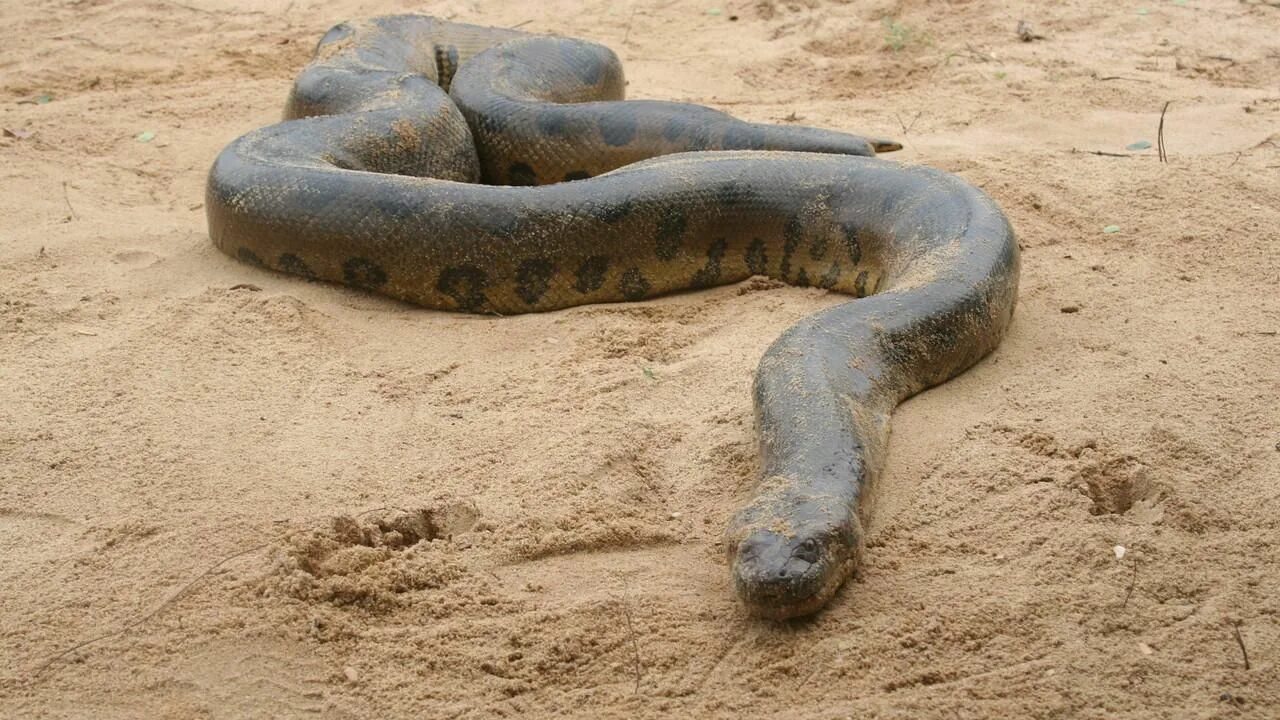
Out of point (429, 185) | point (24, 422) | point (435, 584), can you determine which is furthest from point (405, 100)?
point (435, 584)

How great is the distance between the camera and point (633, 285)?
6066mm

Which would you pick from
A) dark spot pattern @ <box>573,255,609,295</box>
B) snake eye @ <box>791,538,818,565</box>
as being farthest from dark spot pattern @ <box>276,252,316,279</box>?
snake eye @ <box>791,538,818,565</box>

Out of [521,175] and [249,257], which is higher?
[249,257]

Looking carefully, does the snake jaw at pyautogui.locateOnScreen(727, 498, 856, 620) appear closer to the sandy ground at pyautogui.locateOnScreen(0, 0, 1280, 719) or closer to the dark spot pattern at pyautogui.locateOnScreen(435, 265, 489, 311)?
the sandy ground at pyautogui.locateOnScreen(0, 0, 1280, 719)

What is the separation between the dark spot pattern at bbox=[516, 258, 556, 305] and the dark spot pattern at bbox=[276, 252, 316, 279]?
3.20 ft

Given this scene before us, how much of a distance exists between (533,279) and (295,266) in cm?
112

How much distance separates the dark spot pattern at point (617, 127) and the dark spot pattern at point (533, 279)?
1680 millimetres

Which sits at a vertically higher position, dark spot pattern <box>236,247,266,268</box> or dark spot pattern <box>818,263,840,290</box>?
dark spot pattern <box>236,247,266,268</box>

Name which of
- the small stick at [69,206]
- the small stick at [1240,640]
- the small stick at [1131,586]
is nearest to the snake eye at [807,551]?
the small stick at [1131,586]

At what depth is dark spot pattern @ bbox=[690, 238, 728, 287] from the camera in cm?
617

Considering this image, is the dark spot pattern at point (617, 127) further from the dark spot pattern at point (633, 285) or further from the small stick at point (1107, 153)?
the small stick at point (1107, 153)

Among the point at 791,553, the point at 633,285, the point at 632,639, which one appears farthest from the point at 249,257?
the point at 791,553

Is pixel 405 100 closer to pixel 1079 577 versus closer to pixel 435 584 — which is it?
pixel 435 584

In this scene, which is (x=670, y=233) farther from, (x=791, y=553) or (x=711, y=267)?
(x=791, y=553)
